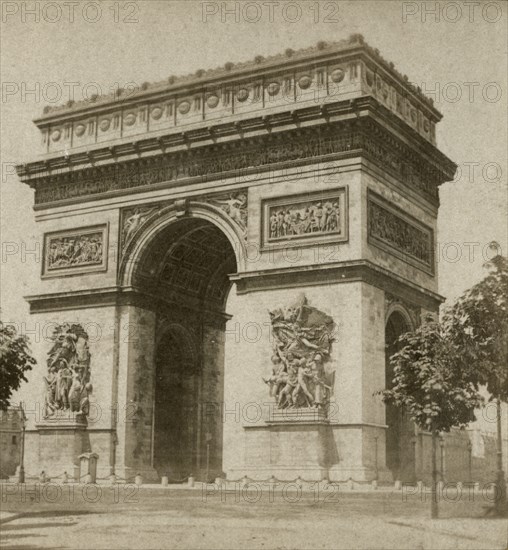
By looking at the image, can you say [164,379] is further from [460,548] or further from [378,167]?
[460,548]

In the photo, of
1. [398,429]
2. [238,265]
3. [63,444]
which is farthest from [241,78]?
[63,444]

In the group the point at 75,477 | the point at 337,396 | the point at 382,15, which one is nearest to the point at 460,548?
the point at 382,15

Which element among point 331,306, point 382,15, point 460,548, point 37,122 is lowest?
point 460,548

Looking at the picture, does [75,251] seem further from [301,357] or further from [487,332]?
[487,332]

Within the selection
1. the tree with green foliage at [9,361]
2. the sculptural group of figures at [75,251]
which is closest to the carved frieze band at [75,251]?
the sculptural group of figures at [75,251]

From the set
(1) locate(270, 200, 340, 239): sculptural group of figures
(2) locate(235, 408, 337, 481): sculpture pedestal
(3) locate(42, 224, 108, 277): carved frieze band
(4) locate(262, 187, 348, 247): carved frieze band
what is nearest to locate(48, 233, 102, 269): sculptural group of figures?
(3) locate(42, 224, 108, 277): carved frieze band

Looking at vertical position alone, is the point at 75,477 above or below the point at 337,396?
below
